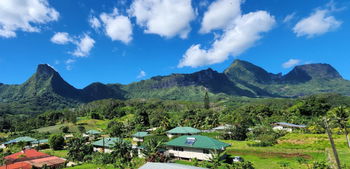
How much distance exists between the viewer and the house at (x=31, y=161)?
3294 centimetres

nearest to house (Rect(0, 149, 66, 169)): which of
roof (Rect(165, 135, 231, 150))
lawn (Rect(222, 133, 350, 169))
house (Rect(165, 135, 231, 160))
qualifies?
house (Rect(165, 135, 231, 160))

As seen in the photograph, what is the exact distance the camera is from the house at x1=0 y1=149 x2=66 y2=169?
108 feet

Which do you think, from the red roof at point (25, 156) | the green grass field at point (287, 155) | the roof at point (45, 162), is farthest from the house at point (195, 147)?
the red roof at point (25, 156)

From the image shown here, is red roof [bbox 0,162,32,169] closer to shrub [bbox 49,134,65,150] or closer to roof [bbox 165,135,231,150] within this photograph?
shrub [bbox 49,134,65,150]

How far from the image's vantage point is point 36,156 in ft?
126

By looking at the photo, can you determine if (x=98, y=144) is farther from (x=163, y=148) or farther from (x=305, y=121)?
(x=305, y=121)

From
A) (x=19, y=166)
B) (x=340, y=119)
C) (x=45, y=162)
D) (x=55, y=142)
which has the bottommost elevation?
(x=45, y=162)

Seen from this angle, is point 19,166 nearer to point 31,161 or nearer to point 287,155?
point 31,161

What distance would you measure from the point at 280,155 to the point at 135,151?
2780 cm

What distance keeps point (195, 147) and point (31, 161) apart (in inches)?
1183

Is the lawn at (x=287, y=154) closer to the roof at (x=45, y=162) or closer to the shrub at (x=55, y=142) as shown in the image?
the roof at (x=45, y=162)

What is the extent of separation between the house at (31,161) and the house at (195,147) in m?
20.5

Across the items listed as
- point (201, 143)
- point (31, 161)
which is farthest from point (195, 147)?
point (31, 161)

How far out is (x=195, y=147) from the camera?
33.9 meters
